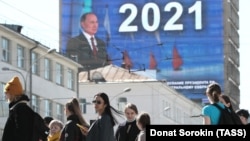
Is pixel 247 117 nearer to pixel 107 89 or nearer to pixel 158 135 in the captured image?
pixel 158 135

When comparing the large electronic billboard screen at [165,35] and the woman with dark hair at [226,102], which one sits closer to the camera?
the woman with dark hair at [226,102]

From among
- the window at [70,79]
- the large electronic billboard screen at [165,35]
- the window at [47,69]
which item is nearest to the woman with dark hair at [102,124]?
the window at [47,69]

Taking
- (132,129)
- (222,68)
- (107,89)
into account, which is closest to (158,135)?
(132,129)

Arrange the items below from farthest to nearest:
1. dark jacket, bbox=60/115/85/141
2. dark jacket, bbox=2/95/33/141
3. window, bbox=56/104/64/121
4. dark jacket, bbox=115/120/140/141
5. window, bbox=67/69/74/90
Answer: window, bbox=67/69/74/90
window, bbox=56/104/64/121
dark jacket, bbox=115/120/140/141
dark jacket, bbox=60/115/85/141
dark jacket, bbox=2/95/33/141

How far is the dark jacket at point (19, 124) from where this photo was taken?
1146cm

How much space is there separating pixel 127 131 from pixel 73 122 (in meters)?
1.70

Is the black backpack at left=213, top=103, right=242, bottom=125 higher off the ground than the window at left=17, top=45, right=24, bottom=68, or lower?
lower

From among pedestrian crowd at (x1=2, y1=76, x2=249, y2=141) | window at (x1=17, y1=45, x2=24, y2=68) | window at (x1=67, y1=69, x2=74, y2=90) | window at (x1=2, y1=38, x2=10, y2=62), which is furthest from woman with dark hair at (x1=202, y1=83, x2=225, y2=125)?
window at (x1=67, y1=69, x2=74, y2=90)

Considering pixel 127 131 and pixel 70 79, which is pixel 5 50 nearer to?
pixel 70 79

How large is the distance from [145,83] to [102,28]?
43.7 metres

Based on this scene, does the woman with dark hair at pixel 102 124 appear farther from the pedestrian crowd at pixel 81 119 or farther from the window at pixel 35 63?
the window at pixel 35 63

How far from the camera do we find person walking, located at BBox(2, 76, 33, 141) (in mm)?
11469

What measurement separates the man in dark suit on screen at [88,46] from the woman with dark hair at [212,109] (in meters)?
123

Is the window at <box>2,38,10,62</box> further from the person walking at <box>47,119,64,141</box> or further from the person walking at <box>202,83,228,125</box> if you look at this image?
the person walking at <box>202,83,228,125</box>
